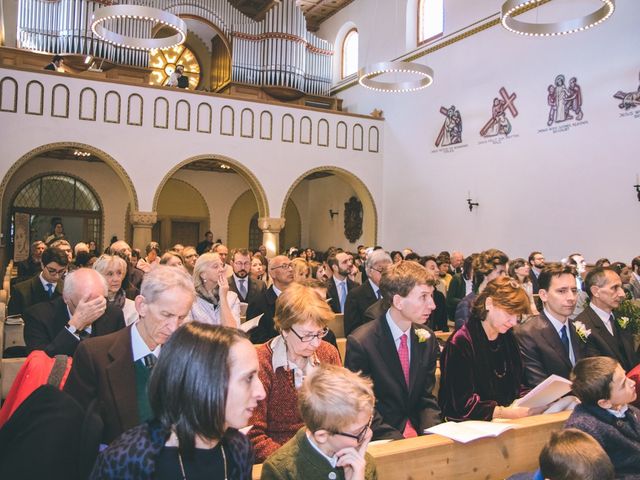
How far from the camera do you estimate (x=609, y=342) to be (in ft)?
13.3

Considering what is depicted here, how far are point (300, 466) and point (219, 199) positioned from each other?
15.5 metres

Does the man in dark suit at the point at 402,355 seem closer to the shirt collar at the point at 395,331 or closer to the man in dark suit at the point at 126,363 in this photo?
the shirt collar at the point at 395,331

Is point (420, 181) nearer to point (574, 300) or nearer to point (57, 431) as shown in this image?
point (574, 300)

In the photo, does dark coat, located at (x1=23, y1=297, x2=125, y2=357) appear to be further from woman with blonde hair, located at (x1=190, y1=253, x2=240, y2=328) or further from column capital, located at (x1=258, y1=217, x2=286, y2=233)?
column capital, located at (x1=258, y1=217, x2=286, y2=233)

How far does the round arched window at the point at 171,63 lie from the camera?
53.5ft

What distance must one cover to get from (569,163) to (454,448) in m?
8.79

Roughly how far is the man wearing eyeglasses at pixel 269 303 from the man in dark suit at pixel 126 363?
2.17 metres

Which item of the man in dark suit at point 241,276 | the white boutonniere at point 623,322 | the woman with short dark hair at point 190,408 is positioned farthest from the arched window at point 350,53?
the woman with short dark hair at point 190,408

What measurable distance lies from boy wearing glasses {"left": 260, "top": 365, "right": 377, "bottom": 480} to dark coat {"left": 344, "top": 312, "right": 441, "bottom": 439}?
3.33ft

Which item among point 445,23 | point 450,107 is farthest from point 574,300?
point 445,23

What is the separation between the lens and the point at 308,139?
46.1ft

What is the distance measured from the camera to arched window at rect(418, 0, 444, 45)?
13.2 meters

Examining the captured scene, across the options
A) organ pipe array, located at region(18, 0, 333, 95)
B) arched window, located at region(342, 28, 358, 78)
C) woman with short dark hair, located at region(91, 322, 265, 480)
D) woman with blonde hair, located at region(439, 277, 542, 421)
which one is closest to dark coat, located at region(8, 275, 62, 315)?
woman with blonde hair, located at region(439, 277, 542, 421)

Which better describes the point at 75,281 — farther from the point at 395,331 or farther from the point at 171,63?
the point at 171,63
